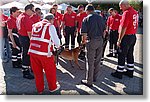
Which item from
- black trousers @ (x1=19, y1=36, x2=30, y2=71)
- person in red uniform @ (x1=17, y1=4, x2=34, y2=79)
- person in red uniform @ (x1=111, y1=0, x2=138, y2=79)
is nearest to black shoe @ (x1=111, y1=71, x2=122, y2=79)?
person in red uniform @ (x1=111, y1=0, x2=138, y2=79)

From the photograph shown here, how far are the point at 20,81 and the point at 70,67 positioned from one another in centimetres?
184

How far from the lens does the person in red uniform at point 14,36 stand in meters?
6.94

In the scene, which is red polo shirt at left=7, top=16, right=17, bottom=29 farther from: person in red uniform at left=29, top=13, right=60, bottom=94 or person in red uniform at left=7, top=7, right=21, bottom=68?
person in red uniform at left=29, top=13, right=60, bottom=94

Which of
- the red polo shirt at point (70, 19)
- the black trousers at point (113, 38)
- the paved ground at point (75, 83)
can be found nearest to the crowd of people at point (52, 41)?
the paved ground at point (75, 83)

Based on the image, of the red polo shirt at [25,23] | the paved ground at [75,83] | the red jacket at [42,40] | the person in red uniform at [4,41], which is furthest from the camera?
the person in red uniform at [4,41]

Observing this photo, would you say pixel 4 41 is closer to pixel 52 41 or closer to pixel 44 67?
pixel 44 67

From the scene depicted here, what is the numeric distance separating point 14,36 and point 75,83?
7.61 feet

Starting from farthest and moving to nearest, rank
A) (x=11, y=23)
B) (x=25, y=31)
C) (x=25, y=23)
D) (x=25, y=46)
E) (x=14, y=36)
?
(x=14, y=36) < (x=11, y=23) < (x=25, y=46) < (x=25, y=31) < (x=25, y=23)

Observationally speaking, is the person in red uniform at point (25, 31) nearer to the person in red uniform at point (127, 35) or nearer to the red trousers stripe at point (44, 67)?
the red trousers stripe at point (44, 67)

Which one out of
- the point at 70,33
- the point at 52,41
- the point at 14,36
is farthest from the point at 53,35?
the point at 70,33

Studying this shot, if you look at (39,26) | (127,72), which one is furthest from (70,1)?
(39,26)

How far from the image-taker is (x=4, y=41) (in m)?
8.06

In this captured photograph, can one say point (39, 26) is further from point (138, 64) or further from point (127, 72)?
point (138, 64)

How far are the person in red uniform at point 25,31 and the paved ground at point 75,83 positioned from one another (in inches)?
10.4
